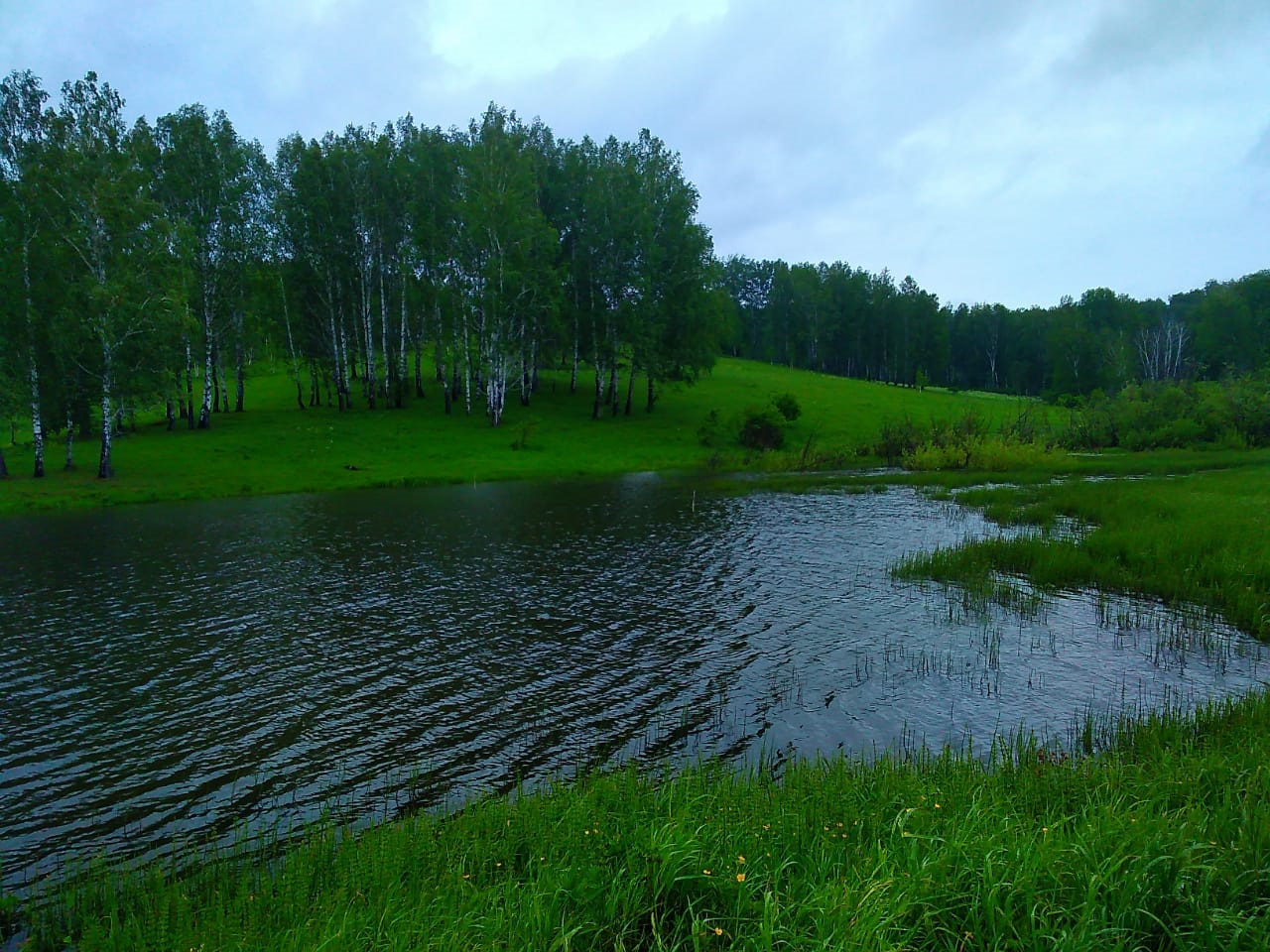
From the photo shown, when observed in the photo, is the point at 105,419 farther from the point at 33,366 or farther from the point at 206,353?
the point at 206,353

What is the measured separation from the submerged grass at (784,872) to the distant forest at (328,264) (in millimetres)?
45206

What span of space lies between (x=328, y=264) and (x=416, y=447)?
2128cm

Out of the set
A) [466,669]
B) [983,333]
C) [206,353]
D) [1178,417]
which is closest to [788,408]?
[1178,417]

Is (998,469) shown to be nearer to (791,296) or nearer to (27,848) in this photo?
(27,848)

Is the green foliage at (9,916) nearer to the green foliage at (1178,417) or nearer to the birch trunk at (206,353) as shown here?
the birch trunk at (206,353)

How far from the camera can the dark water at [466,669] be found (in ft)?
35.2

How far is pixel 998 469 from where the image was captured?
4925 cm

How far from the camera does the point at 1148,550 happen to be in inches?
834

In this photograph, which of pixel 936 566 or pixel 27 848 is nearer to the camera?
pixel 27 848

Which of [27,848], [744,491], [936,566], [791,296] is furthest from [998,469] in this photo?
[791,296]

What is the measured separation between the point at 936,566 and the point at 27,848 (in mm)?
21385

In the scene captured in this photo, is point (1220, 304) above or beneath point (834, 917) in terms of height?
above

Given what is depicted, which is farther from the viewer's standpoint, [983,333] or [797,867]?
[983,333]

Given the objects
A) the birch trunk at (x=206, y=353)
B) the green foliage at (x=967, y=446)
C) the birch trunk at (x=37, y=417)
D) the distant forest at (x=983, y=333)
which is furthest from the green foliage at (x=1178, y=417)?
the birch trunk at (x=37, y=417)
